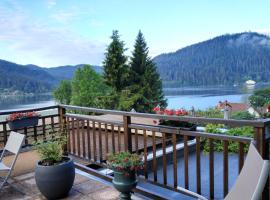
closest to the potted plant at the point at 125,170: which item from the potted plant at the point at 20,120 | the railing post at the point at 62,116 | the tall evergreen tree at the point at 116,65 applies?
the railing post at the point at 62,116

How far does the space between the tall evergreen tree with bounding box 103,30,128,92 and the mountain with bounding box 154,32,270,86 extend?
17.4 metres

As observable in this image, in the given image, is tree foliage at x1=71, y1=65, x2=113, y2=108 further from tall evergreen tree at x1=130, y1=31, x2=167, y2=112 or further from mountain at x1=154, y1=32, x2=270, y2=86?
mountain at x1=154, y1=32, x2=270, y2=86

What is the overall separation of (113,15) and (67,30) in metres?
4.91

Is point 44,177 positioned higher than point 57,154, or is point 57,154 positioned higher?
point 57,154

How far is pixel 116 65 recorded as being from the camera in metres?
23.1

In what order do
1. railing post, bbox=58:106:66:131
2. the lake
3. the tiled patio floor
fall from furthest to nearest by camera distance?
the lake < railing post, bbox=58:106:66:131 < the tiled patio floor

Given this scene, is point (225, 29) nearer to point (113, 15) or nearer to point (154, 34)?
point (154, 34)

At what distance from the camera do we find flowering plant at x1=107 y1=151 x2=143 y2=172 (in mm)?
2789

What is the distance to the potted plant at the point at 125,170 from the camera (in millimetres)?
2797

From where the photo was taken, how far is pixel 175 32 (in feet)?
109

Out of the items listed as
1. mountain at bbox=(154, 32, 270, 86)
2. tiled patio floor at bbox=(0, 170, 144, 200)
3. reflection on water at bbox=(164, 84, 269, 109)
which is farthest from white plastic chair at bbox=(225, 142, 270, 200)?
mountain at bbox=(154, 32, 270, 86)

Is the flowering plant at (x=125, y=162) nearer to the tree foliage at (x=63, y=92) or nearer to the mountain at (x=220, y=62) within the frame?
the tree foliage at (x=63, y=92)

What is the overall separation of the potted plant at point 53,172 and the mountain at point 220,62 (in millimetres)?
37229

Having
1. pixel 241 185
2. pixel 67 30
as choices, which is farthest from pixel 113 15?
pixel 241 185
